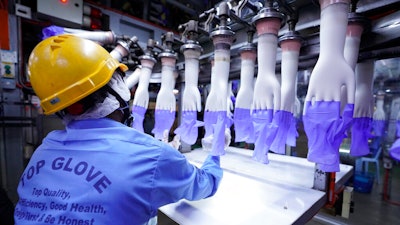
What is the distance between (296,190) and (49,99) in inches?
36.7

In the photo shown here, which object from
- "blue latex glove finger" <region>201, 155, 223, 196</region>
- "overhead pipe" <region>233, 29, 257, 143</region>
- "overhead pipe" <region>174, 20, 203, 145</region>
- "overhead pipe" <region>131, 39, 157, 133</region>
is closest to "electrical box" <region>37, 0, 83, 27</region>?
"overhead pipe" <region>131, 39, 157, 133</region>

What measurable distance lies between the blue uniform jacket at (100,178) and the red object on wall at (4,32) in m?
1.53

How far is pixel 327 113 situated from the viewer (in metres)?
0.50

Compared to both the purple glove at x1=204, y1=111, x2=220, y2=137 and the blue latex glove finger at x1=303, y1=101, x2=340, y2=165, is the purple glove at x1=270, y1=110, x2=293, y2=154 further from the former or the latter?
the purple glove at x1=204, y1=111, x2=220, y2=137

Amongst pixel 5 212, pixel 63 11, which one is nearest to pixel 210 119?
pixel 5 212

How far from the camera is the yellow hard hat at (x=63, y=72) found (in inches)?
21.2

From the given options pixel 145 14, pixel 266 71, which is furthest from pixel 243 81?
pixel 145 14

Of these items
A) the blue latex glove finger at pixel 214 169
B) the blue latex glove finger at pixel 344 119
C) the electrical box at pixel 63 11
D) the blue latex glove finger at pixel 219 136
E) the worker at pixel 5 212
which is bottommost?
the worker at pixel 5 212

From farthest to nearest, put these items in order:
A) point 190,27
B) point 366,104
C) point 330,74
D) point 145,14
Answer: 1. point 145,14
2. point 190,27
3. point 366,104
4. point 330,74

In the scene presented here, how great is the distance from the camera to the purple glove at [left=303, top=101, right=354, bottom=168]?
1.63 feet

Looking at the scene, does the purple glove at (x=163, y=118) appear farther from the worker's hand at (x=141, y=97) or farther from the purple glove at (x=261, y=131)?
the purple glove at (x=261, y=131)

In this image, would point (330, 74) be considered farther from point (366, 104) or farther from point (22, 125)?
point (22, 125)

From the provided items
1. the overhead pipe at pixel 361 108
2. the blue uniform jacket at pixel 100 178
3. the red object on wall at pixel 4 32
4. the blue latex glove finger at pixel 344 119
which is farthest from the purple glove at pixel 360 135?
the red object on wall at pixel 4 32

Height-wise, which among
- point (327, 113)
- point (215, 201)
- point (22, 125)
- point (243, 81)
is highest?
point (243, 81)
